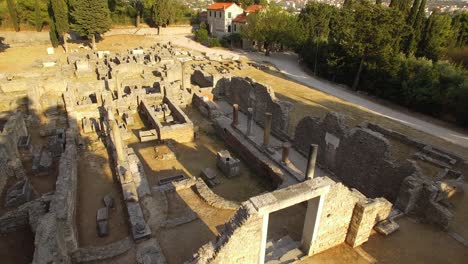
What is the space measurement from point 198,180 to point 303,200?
628 centimetres

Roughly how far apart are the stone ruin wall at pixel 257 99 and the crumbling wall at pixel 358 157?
2.33 meters

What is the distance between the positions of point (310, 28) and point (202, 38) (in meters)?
18.3

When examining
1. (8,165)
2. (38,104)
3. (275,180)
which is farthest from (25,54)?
(275,180)

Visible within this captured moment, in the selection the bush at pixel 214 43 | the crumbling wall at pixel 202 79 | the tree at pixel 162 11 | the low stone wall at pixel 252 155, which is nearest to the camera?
the low stone wall at pixel 252 155

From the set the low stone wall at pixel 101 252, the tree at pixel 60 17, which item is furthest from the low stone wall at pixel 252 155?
the tree at pixel 60 17

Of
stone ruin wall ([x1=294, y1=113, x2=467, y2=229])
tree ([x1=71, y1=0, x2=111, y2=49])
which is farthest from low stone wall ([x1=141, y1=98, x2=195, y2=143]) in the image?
tree ([x1=71, y1=0, x2=111, y2=49])

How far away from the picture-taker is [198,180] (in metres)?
13.3

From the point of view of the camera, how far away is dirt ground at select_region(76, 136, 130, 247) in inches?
420

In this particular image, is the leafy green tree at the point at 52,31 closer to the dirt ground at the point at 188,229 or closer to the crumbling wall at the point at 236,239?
the dirt ground at the point at 188,229

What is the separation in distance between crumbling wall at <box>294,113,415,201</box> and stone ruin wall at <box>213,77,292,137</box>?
7.66 ft

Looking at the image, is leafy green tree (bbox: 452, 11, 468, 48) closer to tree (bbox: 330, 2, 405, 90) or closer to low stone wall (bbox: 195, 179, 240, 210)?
tree (bbox: 330, 2, 405, 90)

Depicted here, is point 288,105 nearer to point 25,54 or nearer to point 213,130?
point 213,130

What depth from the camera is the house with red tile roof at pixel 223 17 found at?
52000 millimetres

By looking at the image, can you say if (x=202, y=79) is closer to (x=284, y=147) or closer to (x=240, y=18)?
(x=284, y=147)
